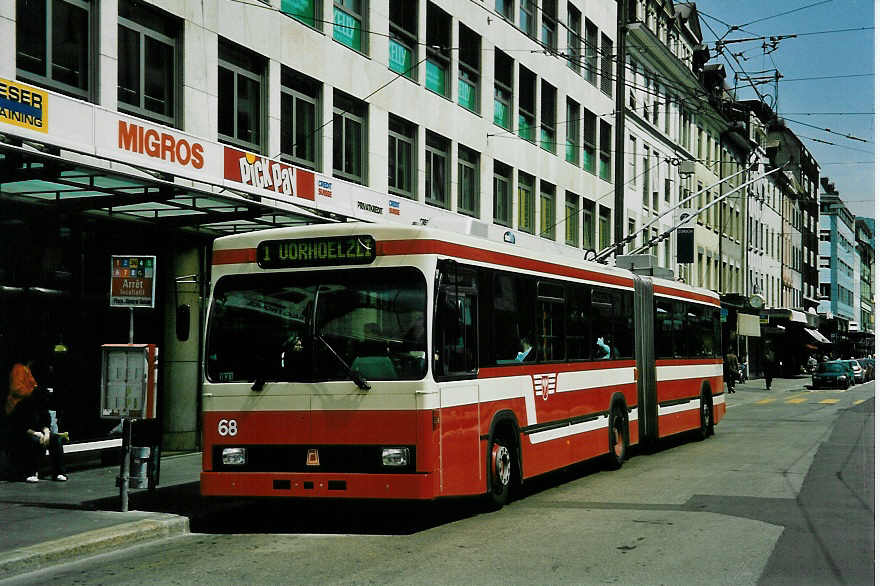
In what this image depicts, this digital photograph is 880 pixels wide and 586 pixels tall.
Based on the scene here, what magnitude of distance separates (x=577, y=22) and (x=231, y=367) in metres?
28.3

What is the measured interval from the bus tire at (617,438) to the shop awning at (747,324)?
46.2 m

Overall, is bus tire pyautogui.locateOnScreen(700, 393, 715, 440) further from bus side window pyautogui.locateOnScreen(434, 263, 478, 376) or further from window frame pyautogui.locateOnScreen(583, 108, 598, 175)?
window frame pyautogui.locateOnScreen(583, 108, 598, 175)

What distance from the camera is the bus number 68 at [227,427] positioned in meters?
10.8

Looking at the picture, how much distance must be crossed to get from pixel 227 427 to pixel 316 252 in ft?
6.10

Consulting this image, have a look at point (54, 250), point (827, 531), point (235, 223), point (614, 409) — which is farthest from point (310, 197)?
point (827, 531)

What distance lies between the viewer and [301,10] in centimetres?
2089

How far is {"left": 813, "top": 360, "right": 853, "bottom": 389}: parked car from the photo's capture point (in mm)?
53875

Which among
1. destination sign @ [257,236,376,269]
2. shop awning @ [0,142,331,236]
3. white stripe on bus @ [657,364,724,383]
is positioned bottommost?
white stripe on bus @ [657,364,724,383]

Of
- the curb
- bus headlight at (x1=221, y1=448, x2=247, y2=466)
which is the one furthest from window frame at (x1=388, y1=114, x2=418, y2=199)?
the curb

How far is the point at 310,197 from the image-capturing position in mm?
19656

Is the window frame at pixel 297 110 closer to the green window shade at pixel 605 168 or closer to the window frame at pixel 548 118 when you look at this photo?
the window frame at pixel 548 118

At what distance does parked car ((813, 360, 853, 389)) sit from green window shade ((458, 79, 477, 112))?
1255 inches

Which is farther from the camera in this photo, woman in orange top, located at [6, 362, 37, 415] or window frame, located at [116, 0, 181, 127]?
window frame, located at [116, 0, 181, 127]

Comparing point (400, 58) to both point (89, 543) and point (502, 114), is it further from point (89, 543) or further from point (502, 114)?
point (89, 543)
